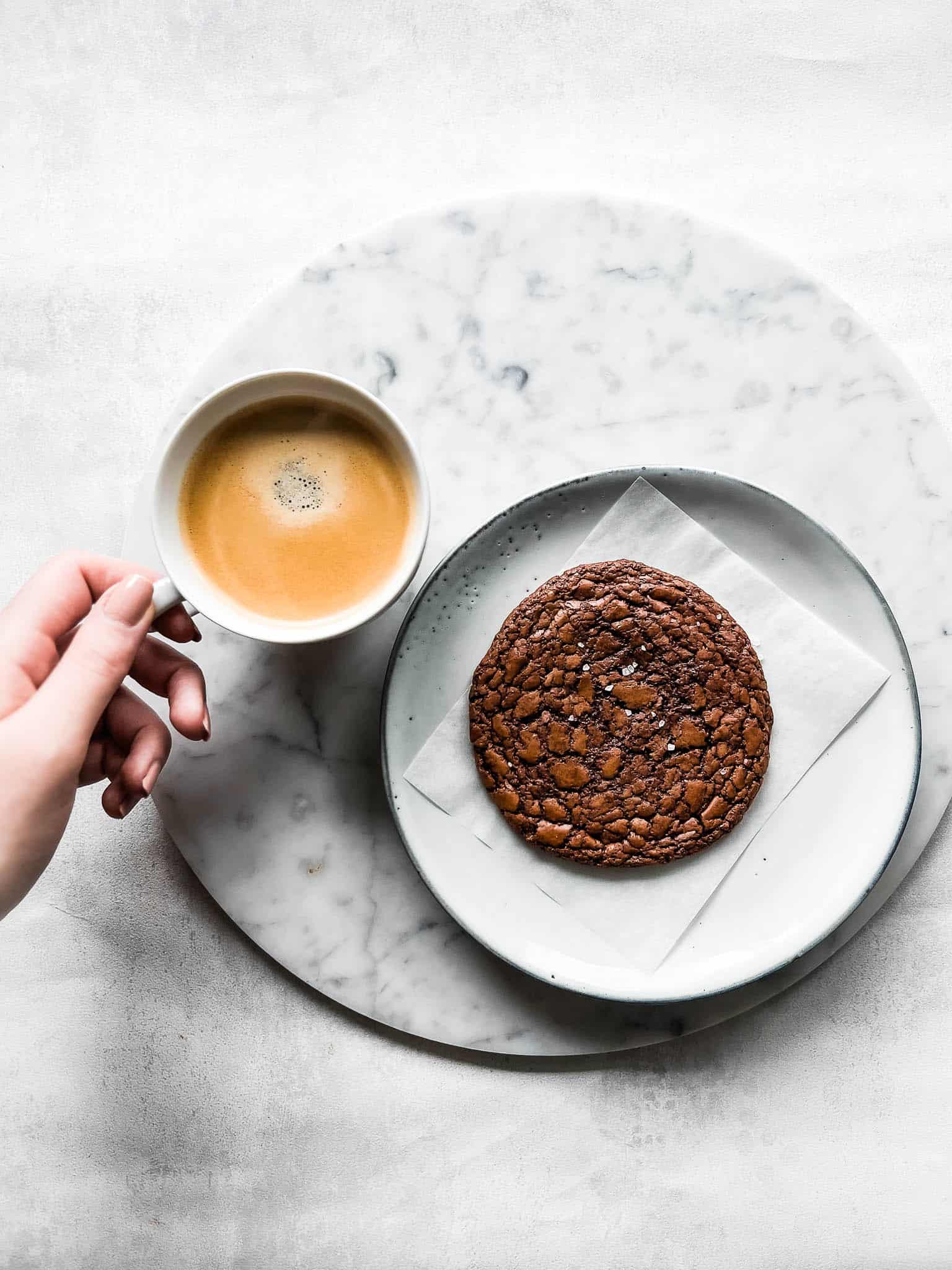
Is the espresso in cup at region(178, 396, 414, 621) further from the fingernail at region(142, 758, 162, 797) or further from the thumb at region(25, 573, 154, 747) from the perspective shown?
the fingernail at region(142, 758, 162, 797)

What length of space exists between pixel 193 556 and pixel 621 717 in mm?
655

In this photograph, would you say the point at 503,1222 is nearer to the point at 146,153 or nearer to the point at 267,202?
the point at 267,202

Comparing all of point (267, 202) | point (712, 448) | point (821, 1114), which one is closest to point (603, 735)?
point (712, 448)

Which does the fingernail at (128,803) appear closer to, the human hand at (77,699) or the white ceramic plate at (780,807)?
the human hand at (77,699)

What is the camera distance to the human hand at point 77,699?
113cm

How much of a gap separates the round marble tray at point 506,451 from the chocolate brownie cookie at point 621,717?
0.21 m

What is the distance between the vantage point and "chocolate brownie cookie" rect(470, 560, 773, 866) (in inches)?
54.6

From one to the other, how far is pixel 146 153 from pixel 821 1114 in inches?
77.9

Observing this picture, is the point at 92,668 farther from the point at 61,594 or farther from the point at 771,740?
the point at 771,740

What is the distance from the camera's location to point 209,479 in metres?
1.29

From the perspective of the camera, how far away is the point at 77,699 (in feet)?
3.75

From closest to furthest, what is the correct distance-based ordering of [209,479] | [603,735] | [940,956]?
[209,479] < [603,735] < [940,956]

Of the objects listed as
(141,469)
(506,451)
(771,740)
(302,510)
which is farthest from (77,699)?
(771,740)

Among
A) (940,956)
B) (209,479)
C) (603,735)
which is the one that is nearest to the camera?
(209,479)
